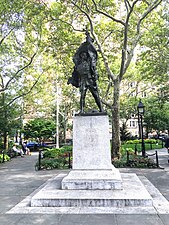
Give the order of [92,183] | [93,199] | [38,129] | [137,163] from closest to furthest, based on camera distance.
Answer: [93,199] → [92,183] → [137,163] → [38,129]

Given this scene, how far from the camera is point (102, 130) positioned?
25.3 feet

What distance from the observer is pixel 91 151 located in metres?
7.61

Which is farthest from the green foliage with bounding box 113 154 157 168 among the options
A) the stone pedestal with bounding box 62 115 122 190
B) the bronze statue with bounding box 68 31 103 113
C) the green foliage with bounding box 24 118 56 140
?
the green foliage with bounding box 24 118 56 140

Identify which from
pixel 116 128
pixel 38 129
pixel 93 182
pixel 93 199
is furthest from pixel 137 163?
pixel 38 129

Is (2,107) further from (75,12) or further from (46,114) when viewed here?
(46,114)

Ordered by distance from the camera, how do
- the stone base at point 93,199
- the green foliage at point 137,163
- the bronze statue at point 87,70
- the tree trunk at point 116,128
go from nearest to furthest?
the stone base at point 93,199, the bronze statue at point 87,70, the green foliage at point 137,163, the tree trunk at point 116,128

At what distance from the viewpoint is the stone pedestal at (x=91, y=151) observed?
23.8ft

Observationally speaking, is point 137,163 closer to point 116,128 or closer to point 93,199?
point 116,128

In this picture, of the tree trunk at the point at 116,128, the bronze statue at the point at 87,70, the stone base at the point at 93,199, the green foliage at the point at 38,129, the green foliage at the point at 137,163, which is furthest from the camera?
the green foliage at the point at 38,129

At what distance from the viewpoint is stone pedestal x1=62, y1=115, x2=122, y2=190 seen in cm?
724

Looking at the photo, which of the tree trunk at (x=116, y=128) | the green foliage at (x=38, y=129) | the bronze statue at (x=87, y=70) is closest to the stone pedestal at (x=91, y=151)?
the bronze statue at (x=87, y=70)

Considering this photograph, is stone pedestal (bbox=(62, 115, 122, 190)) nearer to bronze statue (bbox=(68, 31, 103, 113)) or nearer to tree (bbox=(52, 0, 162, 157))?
bronze statue (bbox=(68, 31, 103, 113))

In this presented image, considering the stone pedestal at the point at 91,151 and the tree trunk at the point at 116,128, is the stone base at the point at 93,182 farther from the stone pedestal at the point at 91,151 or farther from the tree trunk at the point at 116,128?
the tree trunk at the point at 116,128

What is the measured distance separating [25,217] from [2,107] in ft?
62.6
